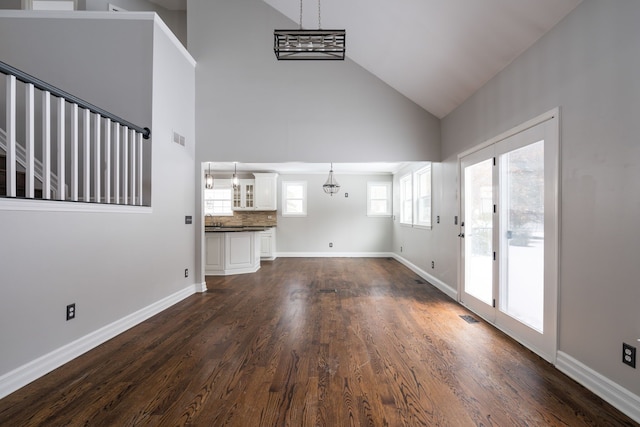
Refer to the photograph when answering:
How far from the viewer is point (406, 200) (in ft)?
23.0

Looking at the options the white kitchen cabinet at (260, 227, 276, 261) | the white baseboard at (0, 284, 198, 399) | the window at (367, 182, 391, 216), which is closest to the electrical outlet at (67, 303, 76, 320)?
the white baseboard at (0, 284, 198, 399)

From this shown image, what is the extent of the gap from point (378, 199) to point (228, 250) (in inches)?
180

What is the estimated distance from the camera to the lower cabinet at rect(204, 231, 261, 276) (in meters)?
5.68

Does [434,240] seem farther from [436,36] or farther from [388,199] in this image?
[388,199]

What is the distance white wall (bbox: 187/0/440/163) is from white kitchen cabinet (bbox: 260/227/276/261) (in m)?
3.55


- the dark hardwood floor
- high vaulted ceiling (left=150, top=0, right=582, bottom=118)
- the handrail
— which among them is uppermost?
high vaulted ceiling (left=150, top=0, right=582, bottom=118)

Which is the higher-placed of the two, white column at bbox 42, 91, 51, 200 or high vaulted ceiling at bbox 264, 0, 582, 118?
high vaulted ceiling at bbox 264, 0, 582, 118

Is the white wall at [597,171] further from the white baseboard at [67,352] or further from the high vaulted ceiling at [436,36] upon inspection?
the white baseboard at [67,352]

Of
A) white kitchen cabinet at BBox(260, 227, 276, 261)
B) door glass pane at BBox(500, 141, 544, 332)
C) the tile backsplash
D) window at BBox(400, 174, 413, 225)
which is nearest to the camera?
door glass pane at BBox(500, 141, 544, 332)

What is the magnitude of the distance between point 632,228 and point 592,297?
542 mm

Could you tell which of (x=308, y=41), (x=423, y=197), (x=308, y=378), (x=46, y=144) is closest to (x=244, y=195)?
(x=423, y=197)

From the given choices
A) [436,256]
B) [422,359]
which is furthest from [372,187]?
[422,359]

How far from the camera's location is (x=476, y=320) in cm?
332

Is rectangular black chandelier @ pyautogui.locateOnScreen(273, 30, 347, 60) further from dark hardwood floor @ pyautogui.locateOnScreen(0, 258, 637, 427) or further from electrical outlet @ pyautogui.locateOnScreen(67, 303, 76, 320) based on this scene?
electrical outlet @ pyautogui.locateOnScreen(67, 303, 76, 320)
